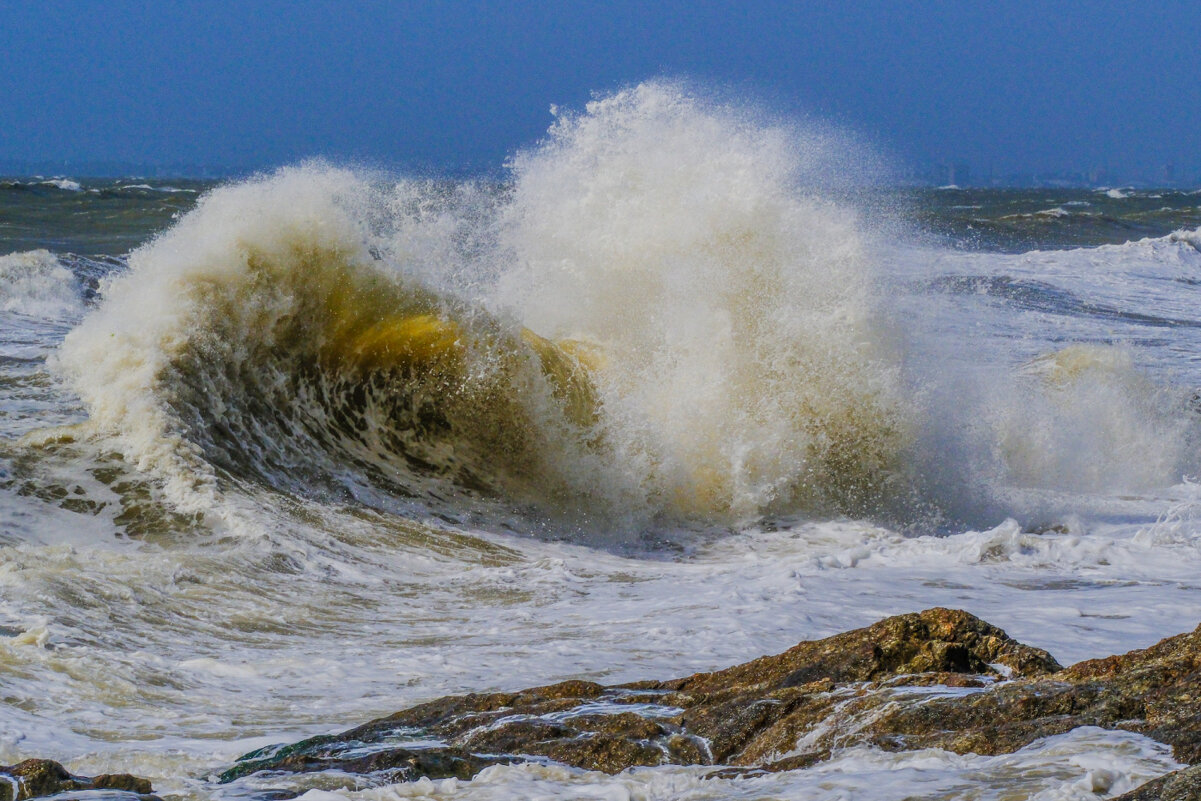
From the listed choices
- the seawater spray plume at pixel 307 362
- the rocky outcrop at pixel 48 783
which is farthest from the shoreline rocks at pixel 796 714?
the seawater spray plume at pixel 307 362

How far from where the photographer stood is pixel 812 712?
3.62 metres

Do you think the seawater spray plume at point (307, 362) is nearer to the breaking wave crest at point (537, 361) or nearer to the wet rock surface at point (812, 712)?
the breaking wave crest at point (537, 361)

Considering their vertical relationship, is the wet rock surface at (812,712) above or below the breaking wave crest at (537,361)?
below

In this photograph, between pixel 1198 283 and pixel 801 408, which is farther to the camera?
pixel 1198 283

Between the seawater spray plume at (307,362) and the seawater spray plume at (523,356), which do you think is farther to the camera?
the seawater spray plume at (523,356)

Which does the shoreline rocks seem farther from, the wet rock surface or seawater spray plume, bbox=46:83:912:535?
seawater spray plume, bbox=46:83:912:535

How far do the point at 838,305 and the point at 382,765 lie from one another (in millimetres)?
7863

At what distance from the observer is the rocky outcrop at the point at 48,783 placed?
3.29 metres

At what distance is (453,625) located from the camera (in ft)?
20.9

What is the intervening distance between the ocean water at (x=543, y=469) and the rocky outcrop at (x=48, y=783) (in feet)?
0.81

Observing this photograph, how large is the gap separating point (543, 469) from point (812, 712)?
21.5ft

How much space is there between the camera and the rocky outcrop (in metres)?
3.29

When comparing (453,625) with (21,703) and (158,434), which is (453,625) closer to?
(21,703)

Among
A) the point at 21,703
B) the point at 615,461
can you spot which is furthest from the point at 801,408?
the point at 21,703
